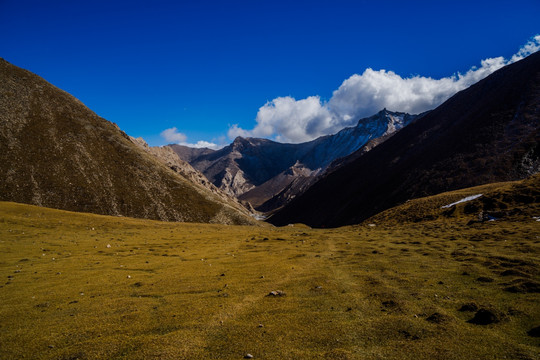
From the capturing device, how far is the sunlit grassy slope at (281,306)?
31.2 ft

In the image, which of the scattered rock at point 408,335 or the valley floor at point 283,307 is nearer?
the valley floor at point 283,307

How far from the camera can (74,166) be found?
120 metres

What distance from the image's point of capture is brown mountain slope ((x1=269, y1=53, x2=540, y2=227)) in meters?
118

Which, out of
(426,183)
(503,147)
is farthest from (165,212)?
(503,147)

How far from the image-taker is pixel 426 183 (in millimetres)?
140000

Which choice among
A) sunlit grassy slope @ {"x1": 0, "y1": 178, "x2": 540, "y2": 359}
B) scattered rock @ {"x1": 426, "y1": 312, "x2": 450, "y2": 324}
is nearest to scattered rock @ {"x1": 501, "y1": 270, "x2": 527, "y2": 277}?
sunlit grassy slope @ {"x1": 0, "y1": 178, "x2": 540, "y2": 359}

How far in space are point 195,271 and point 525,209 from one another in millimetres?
50216

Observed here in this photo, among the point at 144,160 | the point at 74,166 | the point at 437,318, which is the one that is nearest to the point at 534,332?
the point at 437,318

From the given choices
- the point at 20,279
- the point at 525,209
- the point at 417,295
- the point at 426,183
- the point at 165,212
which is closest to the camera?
the point at 417,295

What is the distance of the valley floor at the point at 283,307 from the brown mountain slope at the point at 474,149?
120m

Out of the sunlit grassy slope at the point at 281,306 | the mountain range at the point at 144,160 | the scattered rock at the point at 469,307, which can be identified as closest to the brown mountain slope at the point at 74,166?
the mountain range at the point at 144,160

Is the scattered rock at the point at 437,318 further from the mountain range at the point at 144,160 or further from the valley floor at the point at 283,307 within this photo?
the mountain range at the point at 144,160

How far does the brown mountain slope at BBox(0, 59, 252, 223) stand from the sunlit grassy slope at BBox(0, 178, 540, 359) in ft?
327

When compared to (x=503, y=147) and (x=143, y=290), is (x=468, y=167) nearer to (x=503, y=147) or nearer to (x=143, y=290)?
(x=503, y=147)
